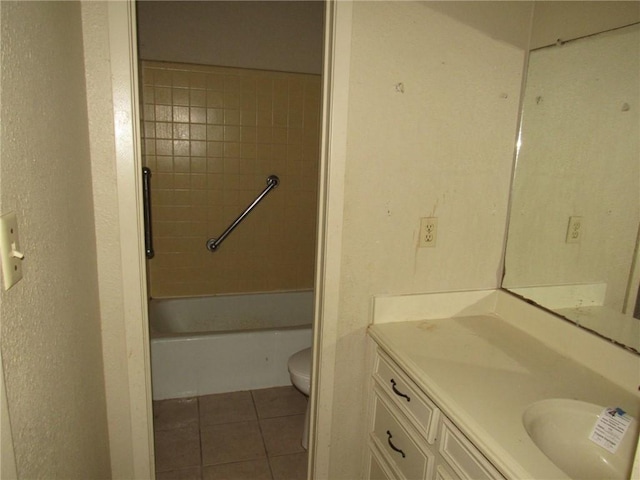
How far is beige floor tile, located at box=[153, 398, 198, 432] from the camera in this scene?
2.09 meters

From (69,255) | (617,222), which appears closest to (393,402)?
(617,222)

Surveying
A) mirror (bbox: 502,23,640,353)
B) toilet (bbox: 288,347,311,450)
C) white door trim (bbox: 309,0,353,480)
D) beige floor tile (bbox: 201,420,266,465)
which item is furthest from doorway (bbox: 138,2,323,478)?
mirror (bbox: 502,23,640,353)

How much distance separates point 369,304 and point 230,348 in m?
1.22

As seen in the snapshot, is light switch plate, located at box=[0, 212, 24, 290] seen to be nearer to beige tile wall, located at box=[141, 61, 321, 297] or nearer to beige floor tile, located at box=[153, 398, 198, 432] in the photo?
beige floor tile, located at box=[153, 398, 198, 432]

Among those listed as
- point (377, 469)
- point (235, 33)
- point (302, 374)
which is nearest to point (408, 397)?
point (377, 469)

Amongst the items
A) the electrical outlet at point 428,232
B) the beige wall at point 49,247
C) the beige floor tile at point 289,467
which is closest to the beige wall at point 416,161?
the electrical outlet at point 428,232

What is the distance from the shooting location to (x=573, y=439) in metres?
0.98

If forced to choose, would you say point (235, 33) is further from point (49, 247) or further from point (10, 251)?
point (10, 251)

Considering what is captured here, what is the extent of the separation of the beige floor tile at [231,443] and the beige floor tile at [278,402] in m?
0.12

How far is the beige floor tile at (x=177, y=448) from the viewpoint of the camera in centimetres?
184

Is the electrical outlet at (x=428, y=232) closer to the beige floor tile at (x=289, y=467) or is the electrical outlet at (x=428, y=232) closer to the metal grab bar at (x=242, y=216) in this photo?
the beige floor tile at (x=289, y=467)

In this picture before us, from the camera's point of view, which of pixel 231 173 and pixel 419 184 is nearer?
pixel 419 184

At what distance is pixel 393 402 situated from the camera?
1284mm

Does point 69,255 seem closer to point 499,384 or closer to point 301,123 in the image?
point 499,384
